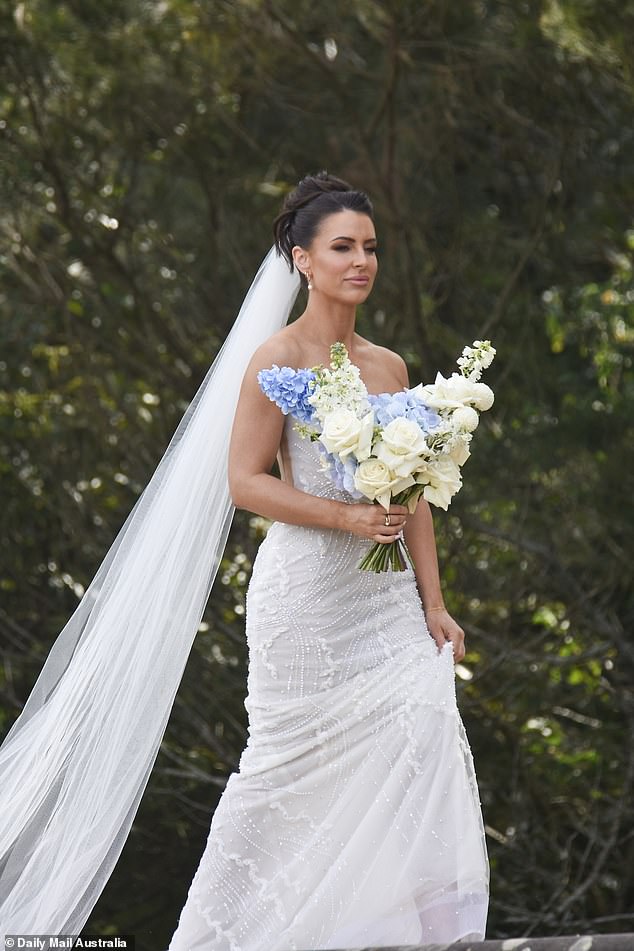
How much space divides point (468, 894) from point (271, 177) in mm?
5151

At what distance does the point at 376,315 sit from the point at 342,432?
4.03 m

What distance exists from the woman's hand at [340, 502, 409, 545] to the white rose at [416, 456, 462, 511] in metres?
0.08

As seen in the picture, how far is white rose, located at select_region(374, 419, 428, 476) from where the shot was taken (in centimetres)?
322

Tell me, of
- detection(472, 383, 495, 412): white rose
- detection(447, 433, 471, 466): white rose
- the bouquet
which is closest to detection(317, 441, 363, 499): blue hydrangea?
the bouquet

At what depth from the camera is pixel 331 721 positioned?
3451 millimetres

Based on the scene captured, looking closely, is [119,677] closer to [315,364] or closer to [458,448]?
[315,364]

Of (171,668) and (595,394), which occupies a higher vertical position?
(171,668)

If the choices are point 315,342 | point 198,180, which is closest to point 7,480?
point 198,180

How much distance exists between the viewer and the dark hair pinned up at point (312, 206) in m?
3.64

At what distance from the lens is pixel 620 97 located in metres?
7.05

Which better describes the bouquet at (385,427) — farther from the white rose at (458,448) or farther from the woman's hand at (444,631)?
the woman's hand at (444,631)

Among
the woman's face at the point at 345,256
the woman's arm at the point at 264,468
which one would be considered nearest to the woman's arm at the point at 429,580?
the woman's arm at the point at 264,468

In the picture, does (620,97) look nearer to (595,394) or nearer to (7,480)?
(595,394)

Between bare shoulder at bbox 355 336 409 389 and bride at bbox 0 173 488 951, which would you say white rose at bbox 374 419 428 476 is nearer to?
bride at bbox 0 173 488 951
